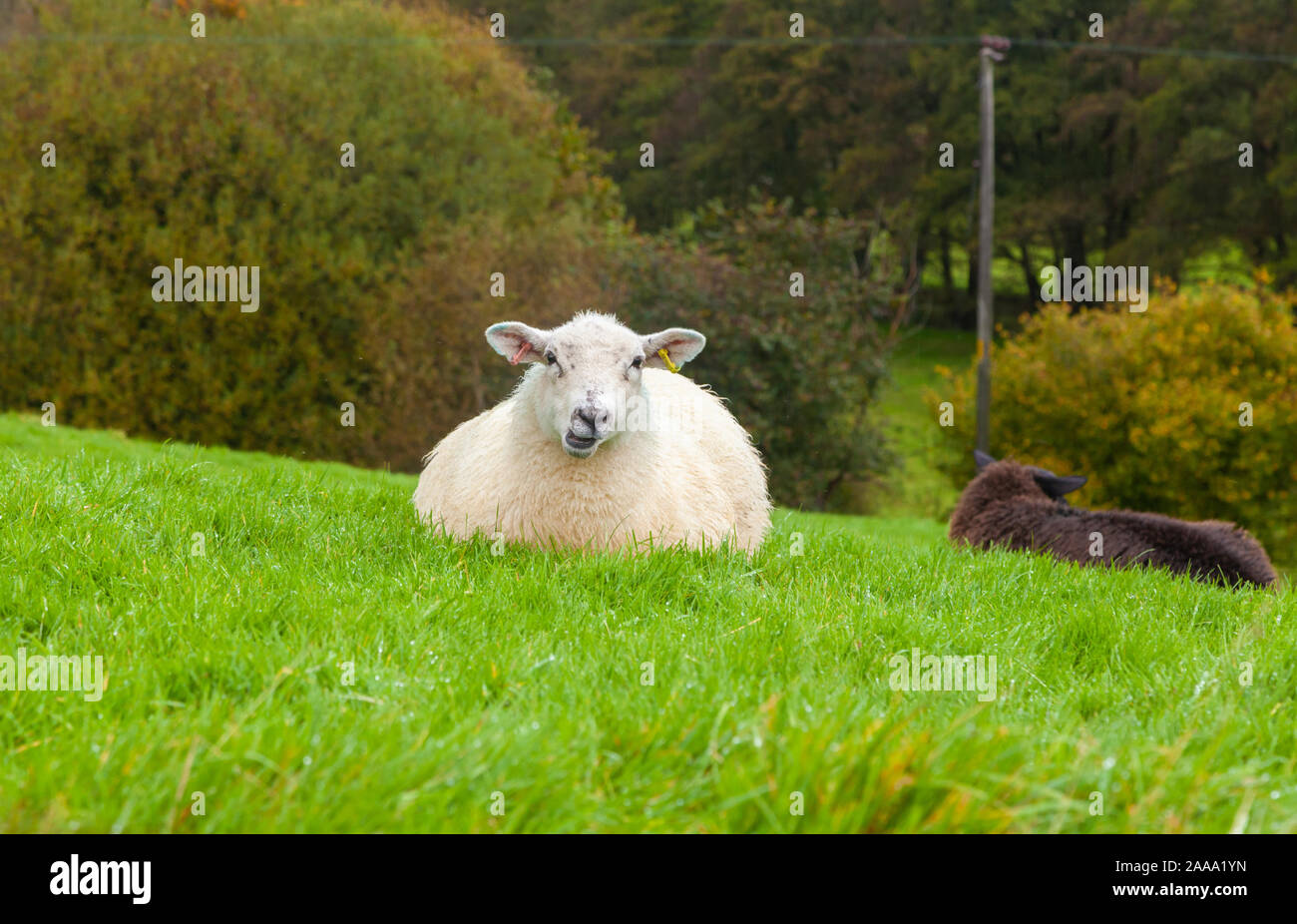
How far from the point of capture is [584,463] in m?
5.65

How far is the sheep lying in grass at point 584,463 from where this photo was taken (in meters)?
5.43

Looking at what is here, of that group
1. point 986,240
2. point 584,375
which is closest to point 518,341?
point 584,375

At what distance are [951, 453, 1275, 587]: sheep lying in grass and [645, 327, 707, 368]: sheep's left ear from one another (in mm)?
2899

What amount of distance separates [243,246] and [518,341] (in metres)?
12.3

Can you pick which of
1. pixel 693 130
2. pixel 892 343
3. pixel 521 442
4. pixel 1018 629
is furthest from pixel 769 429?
pixel 693 130

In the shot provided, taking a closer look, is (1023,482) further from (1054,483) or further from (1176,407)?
(1176,407)

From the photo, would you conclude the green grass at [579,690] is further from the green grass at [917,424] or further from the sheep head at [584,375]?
the green grass at [917,424]

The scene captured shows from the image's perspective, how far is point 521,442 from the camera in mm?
5809


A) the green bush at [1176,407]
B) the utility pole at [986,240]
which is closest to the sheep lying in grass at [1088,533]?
the green bush at [1176,407]

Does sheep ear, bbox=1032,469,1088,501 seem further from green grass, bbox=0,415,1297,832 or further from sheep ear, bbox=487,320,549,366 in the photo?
sheep ear, bbox=487,320,549,366

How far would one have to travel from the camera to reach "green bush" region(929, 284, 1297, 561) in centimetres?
1742

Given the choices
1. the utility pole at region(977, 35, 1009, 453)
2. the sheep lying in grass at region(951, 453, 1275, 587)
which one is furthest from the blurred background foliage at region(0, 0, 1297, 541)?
the sheep lying in grass at region(951, 453, 1275, 587)

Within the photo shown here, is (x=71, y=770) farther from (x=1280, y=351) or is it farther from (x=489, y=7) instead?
(x=489, y=7)
